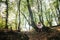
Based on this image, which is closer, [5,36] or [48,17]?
[5,36]

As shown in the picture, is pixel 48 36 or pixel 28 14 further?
pixel 28 14

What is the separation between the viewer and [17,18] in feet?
90.3

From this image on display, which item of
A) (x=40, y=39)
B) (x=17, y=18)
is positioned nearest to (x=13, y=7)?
(x=17, y=18)

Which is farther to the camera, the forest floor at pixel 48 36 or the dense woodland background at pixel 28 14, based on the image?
the dense woodland background at pixel 28 14

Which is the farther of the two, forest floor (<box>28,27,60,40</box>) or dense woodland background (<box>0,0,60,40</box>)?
dense woodland background (<box>0,0,60,40</box>)

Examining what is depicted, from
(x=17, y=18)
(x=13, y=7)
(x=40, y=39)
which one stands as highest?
(x=13, y=7)

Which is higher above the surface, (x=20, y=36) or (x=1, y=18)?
(x=1, y=18)

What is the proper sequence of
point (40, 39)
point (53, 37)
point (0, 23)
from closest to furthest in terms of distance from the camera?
point (53, 37), point (40, 39), point (0, 23)

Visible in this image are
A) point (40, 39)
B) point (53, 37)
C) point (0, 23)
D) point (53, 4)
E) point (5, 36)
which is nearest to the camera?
point (5, 36)

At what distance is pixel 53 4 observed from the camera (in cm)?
2775

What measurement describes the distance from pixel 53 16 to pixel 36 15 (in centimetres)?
275

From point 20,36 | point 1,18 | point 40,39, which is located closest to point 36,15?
point 1,18

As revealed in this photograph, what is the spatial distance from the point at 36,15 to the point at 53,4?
326cm

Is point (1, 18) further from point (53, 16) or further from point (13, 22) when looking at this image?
point (53, 16)
